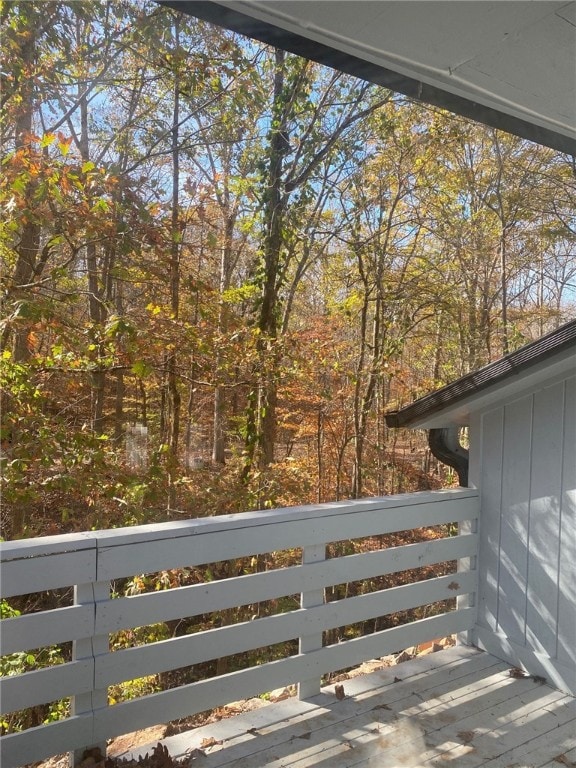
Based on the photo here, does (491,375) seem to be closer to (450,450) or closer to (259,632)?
(450,450)

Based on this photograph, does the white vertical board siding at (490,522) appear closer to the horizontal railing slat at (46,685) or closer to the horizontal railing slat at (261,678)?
the horizontal railing slat at (261,678)

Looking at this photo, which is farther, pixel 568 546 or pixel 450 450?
pixel 450 450

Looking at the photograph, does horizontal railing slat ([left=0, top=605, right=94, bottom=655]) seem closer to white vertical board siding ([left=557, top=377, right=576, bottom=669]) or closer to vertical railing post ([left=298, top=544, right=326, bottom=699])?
vertical railing post ([left=298, top=544, right=326, bottom=699])

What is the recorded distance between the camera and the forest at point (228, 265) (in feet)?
14.5

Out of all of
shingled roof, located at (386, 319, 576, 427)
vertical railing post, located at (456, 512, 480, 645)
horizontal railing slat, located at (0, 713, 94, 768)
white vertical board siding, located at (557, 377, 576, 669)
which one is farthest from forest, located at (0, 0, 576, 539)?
white vertical board siding, located at (557, 377, 576, 669)

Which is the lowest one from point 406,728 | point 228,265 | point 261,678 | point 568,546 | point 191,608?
point 406,728

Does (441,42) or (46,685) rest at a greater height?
(441,42)

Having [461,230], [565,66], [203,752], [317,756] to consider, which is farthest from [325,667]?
[461,230]

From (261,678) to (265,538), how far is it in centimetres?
53

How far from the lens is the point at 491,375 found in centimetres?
246

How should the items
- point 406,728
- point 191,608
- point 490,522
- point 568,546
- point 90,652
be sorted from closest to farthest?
1. point 90,652
2. point 191,608
3. point 406,728
4. point 568,546
5. point 490,522

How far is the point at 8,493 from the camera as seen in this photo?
409 cm

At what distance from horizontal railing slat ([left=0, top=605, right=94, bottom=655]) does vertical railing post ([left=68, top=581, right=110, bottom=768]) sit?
28mm

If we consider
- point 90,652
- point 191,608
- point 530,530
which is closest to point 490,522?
point 530,530
